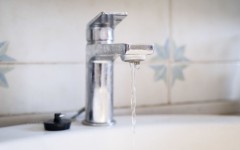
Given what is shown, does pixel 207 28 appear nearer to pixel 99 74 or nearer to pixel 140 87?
pixel 140 87

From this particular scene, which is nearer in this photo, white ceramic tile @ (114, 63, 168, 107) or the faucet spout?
the faucet spout

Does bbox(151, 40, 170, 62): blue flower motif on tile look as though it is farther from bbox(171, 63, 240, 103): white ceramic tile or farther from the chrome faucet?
the chrome faucet

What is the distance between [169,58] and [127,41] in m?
0.11

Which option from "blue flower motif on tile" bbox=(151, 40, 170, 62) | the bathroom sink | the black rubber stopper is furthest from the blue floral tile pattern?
the black rubber stopper

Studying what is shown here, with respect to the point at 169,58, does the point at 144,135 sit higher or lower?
lower

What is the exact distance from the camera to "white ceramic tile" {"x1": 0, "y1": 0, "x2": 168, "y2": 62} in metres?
0.57

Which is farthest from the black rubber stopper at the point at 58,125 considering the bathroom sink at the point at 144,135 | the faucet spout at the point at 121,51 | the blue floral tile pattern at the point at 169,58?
the blue floral tile pattern at the point at 169,58

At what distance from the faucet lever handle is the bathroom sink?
17 cm

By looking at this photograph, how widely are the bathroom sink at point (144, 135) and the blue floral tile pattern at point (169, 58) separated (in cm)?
12

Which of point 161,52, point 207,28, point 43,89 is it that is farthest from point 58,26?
point 207,28

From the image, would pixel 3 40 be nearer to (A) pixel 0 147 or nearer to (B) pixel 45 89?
(B) pixel 45 89

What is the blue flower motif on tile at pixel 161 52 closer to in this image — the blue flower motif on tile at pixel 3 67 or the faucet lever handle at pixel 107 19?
the faucet lever handle at pixel 107 19

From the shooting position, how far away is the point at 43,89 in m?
0.59

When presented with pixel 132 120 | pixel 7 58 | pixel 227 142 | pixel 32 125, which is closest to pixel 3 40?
pixel 7 58
